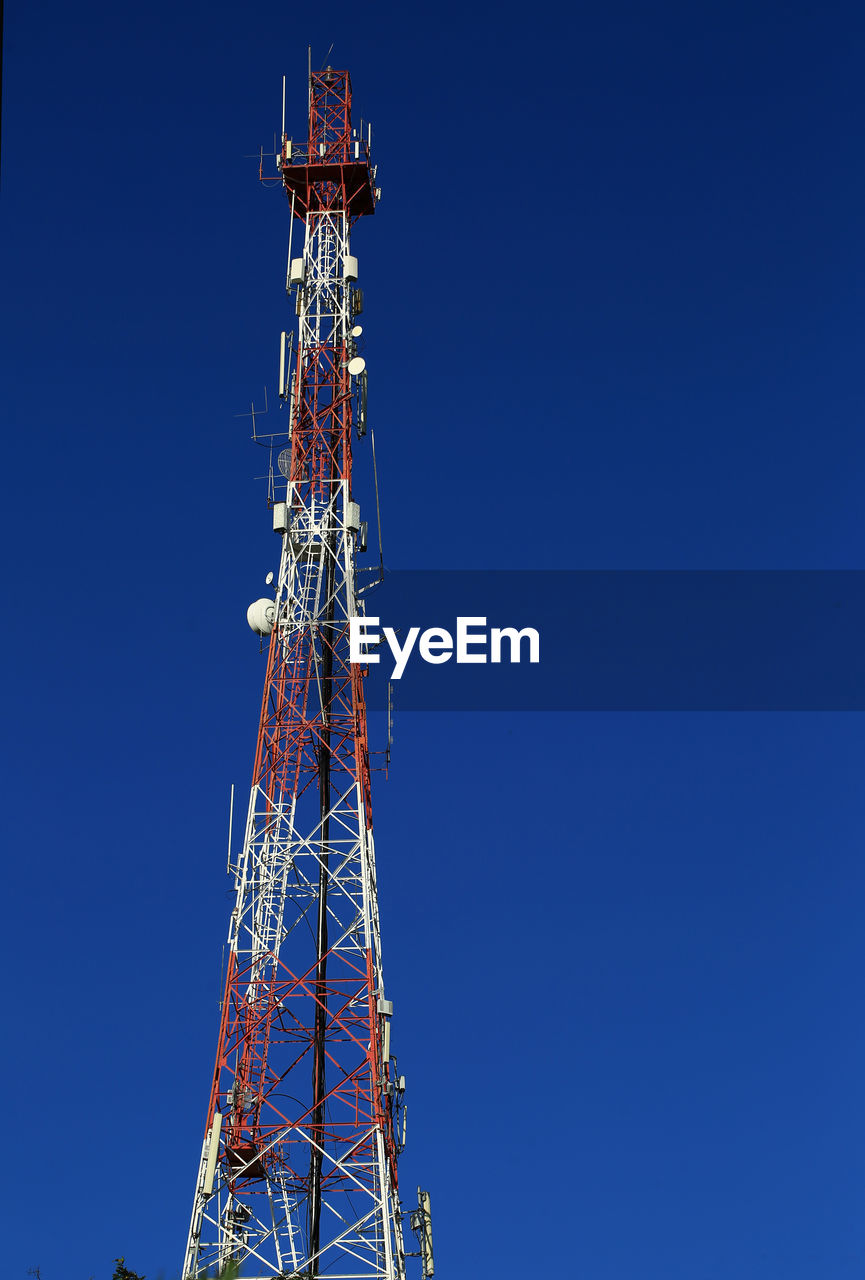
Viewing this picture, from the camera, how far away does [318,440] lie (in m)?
59.5

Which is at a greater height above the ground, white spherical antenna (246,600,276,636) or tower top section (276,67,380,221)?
tower top section (276,67,380,221)

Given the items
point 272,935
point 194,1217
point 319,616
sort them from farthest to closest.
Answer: point 319,616 < point 272,935 < point 194,1217

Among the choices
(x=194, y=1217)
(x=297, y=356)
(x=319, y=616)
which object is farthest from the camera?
(x=297, y=356)

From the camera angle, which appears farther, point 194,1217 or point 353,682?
point 353,682

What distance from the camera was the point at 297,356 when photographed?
6069cm

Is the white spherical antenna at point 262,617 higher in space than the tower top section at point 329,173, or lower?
lower

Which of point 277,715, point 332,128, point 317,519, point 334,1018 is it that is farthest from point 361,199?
point 334,1018

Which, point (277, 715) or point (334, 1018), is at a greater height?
point (277, 715)

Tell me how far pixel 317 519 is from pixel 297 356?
682cm

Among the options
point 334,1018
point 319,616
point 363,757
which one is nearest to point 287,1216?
point 334,1018

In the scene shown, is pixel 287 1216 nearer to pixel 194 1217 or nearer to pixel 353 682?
pixel 194 1217

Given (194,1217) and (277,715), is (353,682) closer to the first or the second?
(277,715)

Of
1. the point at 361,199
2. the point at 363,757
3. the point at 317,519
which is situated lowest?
the point at 363,757

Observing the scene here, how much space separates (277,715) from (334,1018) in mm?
10821
